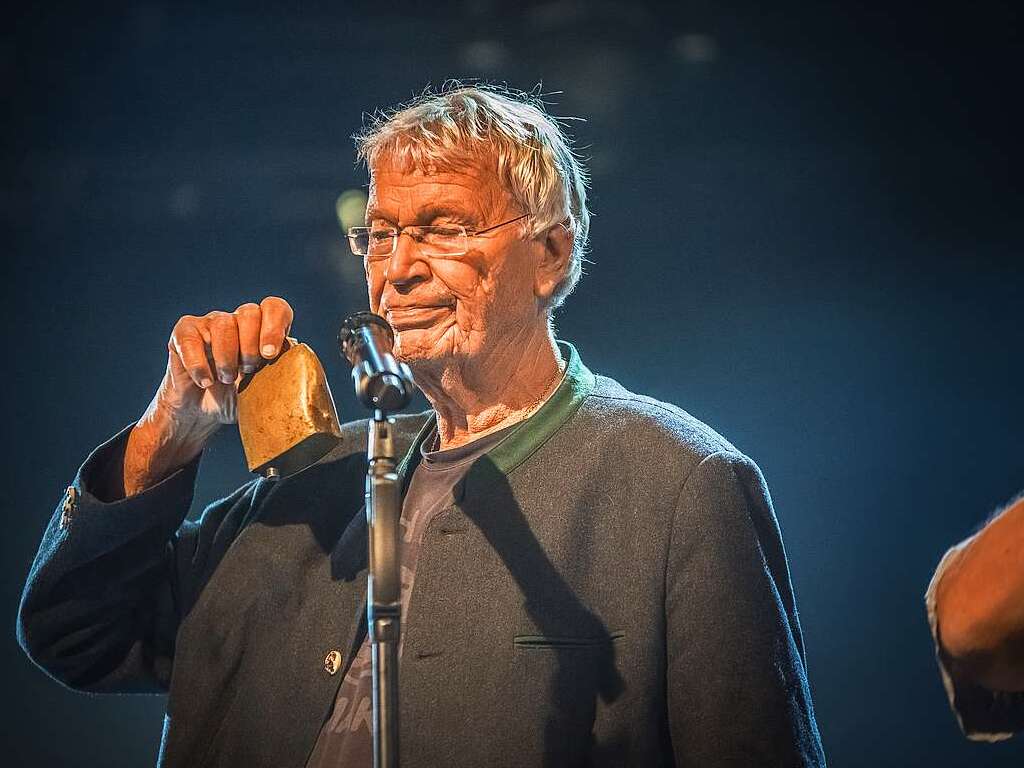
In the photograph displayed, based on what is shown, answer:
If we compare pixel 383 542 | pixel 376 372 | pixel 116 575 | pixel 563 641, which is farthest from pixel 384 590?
pixel 116 575

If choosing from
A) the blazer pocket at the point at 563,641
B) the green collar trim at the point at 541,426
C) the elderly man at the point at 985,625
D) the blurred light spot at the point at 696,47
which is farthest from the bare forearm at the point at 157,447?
the blurred light spot at the point at 696,47

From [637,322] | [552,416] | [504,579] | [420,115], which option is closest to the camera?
[504,579]

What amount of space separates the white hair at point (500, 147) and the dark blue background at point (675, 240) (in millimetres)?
1047

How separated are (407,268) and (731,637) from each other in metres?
0.94

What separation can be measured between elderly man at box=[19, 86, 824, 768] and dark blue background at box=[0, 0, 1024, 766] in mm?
1053

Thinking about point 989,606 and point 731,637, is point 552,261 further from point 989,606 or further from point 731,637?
point 989,606

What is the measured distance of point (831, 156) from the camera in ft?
10.5

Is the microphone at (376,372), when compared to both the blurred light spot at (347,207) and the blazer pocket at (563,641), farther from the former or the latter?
the blurred light spot at (347,207)

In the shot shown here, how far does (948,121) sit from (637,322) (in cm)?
109

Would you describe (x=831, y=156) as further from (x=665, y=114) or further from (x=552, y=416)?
(x=552, y=416)

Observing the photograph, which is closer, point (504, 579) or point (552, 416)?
point (504, 579)

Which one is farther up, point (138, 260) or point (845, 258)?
point (138, 260)

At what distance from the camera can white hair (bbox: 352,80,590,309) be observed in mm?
2188

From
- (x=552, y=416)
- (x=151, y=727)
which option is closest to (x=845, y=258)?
(x=552, y=416)
